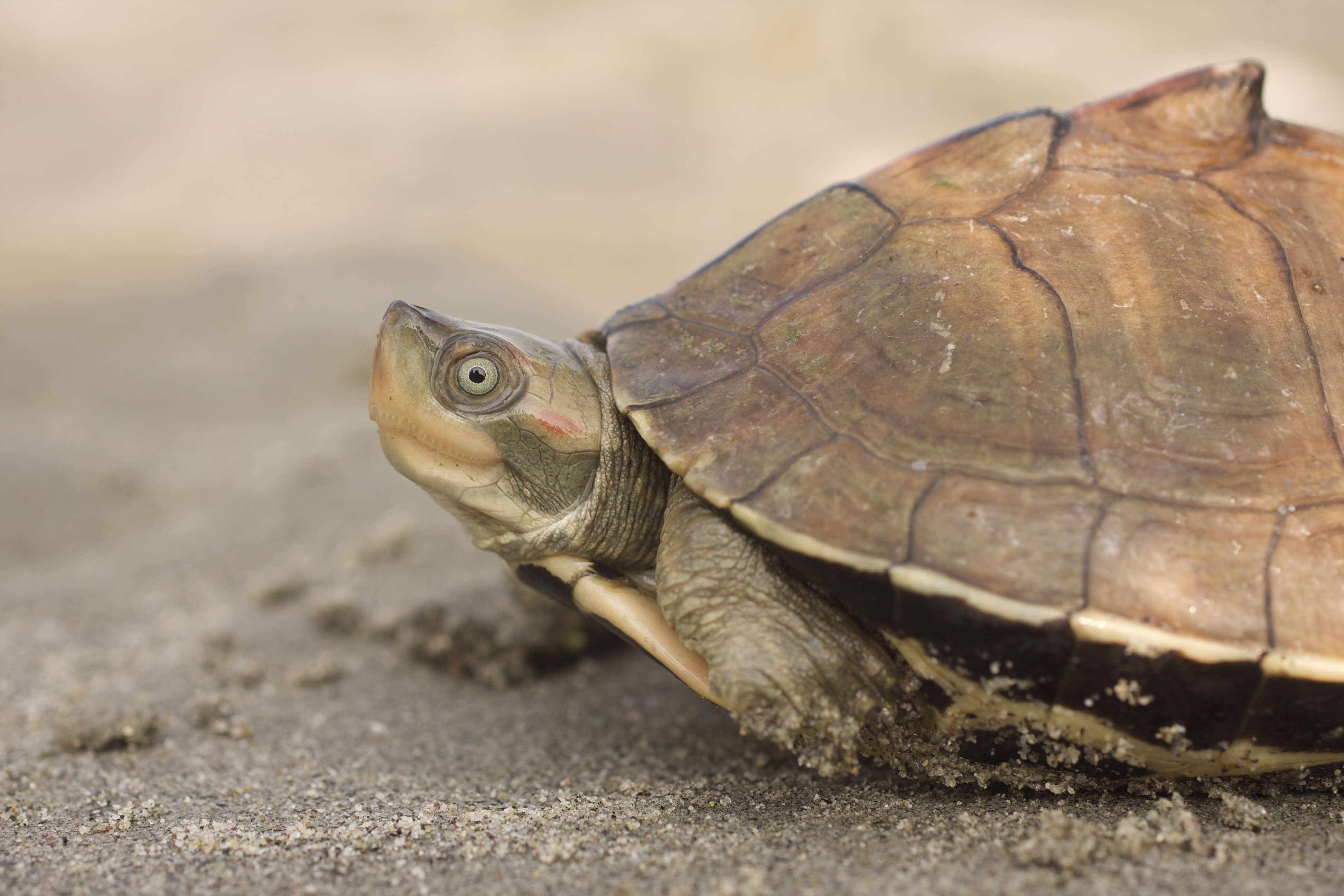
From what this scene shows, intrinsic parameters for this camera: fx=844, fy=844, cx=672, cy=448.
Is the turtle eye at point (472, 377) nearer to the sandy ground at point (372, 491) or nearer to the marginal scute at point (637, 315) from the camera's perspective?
the marginal scute at point (637, 315)

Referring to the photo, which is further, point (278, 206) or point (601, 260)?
point (278, 206)

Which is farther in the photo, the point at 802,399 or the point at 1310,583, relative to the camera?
the point at 802,399

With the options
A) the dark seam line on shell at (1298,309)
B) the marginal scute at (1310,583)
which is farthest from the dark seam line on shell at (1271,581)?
the dark seam line on shell at (1298,309)

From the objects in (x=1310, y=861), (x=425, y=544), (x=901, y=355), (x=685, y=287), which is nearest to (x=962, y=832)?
(x=1310, y=861)

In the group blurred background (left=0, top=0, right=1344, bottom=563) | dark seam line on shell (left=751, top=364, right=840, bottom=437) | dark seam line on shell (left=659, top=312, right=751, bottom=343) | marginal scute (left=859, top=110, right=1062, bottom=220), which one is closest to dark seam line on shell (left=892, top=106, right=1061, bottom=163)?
marginal scute (left=859, top=110, right=1062, bottom=220)

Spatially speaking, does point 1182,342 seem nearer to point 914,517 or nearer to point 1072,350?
point 1072,350

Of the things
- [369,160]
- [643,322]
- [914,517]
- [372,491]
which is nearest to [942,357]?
[914,517]

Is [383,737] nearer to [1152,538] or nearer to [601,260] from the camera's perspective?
[1152,538]

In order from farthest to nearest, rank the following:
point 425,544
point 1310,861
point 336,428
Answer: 1. point 336,428
2. point 425,544
3. point 1310,861
